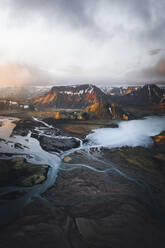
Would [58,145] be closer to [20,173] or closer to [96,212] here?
[20,173]

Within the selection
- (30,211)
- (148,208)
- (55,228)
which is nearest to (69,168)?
(30,211)

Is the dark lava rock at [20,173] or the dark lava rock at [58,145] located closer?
the dark lava rock at [20,173]

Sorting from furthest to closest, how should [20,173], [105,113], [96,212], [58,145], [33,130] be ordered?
[105,113], [33,130], [58,145], [20,173], [96,212]

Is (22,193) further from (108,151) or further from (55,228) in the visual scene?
(108,151)

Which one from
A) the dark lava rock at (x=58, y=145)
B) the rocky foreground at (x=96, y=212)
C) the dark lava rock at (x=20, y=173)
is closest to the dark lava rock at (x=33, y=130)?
the dark lava rock at (x=58, y=145)

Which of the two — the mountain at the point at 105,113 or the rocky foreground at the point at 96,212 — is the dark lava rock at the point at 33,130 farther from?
the mountain at the point at 105,113

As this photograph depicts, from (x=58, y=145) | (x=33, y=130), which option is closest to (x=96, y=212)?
(x=58, y=145)
